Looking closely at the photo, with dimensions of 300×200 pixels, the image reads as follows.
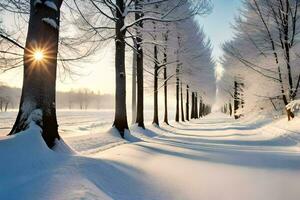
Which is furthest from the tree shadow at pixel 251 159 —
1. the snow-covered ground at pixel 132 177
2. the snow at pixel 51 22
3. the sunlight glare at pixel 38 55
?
the snow at pixel 51 22

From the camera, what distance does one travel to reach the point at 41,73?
22.8 feet

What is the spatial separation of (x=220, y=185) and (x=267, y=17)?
14.9 meters

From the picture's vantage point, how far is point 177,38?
26.4 m

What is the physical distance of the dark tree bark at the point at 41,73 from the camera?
22.2ft

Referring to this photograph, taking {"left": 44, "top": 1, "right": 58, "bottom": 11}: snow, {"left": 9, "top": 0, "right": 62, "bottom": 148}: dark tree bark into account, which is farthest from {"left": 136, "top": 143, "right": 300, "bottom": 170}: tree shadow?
{"left": 44, "top": 1, "right": 58, "bottom": 11}: snow

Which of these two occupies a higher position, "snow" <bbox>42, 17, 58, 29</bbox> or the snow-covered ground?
"snow" <bbox>42, 17, 58, 29</bbox>

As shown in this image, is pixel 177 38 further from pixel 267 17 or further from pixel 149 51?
pixel 267 17

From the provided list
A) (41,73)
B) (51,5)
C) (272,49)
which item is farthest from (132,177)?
(272,49)

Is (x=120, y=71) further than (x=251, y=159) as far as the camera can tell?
Yes

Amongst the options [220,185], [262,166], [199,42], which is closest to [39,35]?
[220,185]

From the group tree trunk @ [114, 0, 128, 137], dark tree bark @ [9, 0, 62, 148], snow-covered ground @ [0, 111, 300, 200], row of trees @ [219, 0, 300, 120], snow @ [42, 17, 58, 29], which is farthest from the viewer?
row of trees @ [219, 0, 300, 120]

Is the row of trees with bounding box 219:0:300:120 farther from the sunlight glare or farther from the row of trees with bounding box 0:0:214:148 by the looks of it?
the sunlight glare

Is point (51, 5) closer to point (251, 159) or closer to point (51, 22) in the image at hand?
point (51, 22)

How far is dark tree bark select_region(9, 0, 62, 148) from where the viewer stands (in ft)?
22.2
